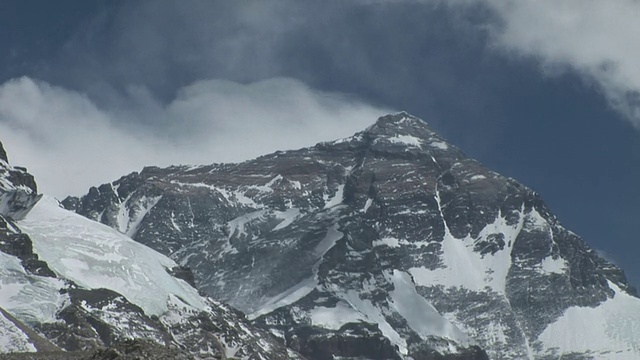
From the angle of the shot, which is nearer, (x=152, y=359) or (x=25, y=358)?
(x=152, y=359)

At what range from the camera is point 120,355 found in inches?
3182

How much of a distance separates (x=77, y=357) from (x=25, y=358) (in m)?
6.18

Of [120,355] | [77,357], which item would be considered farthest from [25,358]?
[120,355]

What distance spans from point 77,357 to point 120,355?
15776 millimetres

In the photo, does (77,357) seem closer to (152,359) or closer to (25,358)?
(25,358)

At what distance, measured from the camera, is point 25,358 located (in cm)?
9969

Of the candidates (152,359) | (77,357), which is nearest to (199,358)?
(152,359)

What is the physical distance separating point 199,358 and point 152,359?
12.1ft

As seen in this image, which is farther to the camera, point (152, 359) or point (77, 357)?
point (77, 357)

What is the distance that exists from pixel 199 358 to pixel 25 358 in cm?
2193

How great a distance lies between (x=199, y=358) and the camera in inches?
3275

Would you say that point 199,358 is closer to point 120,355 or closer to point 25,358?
point 120,355

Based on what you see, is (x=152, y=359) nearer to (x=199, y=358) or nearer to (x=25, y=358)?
(x=199, y=358)

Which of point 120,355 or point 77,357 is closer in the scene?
point 120,355
